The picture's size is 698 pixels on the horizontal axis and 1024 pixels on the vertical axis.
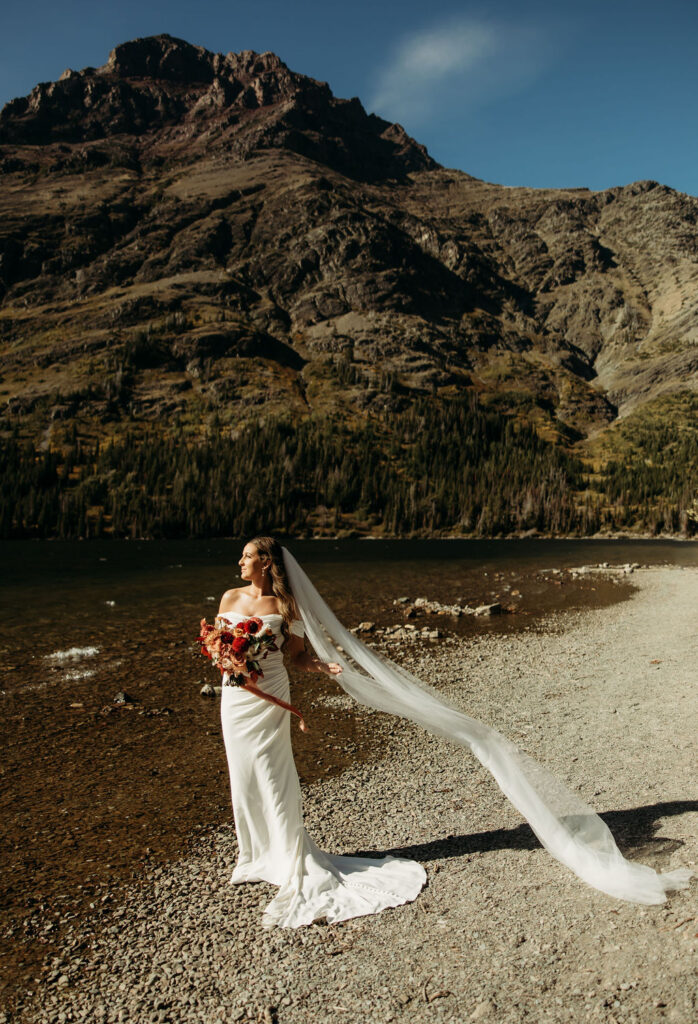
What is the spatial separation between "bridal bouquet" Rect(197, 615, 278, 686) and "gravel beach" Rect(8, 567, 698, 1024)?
292 centimetres

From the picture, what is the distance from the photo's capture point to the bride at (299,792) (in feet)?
25.2

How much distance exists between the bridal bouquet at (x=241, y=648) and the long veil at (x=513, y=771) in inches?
31.5

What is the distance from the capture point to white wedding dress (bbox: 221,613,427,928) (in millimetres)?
8000

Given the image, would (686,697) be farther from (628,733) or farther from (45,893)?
(45,893)

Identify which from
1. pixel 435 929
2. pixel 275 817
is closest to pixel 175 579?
pixel 275 817

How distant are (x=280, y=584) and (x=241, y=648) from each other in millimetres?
1095

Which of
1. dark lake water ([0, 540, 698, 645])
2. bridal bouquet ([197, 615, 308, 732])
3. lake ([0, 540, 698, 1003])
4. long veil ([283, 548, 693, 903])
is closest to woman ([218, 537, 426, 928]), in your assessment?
bridal bouquet ([197, 615, 308, 732])

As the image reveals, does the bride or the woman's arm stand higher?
the woman's arm

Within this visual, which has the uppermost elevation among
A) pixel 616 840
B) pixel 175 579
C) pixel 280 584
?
pixel 280 584

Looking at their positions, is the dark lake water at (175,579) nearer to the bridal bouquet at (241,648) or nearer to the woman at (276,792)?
the woman at (276,792)

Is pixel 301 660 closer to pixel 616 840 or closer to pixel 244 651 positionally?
pixel 244 651

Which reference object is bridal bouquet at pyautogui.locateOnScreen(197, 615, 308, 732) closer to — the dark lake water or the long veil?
the long veil

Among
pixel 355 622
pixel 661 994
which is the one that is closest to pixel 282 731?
pixel 661 994

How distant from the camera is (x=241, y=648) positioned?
8.04m
